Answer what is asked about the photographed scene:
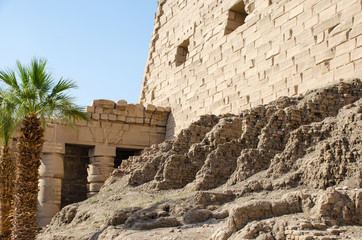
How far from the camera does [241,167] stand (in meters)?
8.29

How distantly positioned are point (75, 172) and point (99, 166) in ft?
6.70

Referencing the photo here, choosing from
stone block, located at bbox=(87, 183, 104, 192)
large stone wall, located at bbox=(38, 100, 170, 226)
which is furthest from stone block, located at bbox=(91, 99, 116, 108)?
stone block, located at bbox=(87, 183, 104, 192)

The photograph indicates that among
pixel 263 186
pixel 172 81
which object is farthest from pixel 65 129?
pixel 263 186

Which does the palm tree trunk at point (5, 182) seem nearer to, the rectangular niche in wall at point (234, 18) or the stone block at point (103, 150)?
the stone block at point (103, 150)

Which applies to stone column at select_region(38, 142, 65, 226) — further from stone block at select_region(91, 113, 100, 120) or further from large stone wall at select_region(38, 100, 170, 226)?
stone block at select_region(91, 113, 100, 120)

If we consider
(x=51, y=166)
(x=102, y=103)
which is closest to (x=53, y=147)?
(x=51, y=166)

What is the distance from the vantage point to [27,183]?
30.6 feet

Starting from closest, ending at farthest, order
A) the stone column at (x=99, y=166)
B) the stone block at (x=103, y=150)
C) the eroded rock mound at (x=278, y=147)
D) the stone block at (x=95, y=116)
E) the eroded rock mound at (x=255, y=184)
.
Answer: the eroded rock mound at (x=255, y=184) < the eroded rock mound at (x=278, y=147) < the stone column at (x=99, y=166) < the stone block at (x=103, y=150) < the stone block at (x=95, y=116)

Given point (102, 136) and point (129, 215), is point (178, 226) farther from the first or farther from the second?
point (102, 136)

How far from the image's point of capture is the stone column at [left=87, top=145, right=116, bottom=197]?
14.8 meters

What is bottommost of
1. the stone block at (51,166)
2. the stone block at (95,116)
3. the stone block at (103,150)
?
the stone block at (51,166)

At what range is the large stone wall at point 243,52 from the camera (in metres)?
10.1

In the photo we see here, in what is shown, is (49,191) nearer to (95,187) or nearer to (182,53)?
(95,187)

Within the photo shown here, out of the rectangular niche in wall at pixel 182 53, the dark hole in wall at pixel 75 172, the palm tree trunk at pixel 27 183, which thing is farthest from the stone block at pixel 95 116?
the palm tree trunk at pixel 27 183
